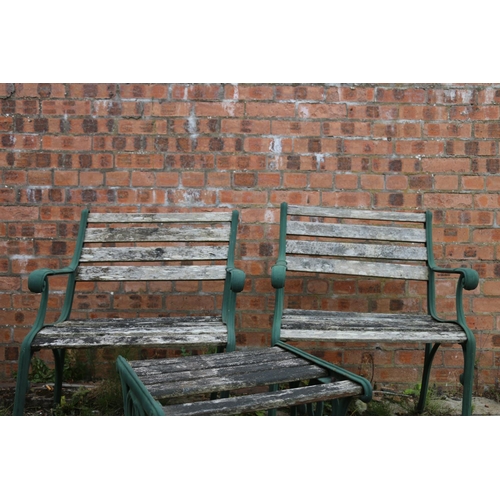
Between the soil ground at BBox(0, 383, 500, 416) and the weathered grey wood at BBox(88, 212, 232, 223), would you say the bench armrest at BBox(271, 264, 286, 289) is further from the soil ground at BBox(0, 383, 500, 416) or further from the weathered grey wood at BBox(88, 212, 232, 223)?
the soil ground at BBox(0, 383, 500, 416)

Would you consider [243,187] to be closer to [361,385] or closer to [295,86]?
[295,86]

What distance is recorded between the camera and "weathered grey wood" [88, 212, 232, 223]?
2.87m

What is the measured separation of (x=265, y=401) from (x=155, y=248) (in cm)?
142

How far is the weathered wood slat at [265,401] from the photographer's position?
5.16ft

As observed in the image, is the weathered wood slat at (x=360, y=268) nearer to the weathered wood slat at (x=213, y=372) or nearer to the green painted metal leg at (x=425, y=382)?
the green painted metal leg at (x=425, y=382)

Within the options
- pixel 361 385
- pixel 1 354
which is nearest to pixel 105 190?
pixel 1 354

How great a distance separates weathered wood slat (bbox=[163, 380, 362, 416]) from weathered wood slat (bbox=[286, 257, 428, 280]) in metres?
1.03

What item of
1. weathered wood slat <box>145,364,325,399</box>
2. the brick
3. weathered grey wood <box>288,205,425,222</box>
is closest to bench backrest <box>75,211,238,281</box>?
weathered grey wood <box>288,205,425,222</box>

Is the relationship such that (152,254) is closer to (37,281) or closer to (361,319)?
(37,281)

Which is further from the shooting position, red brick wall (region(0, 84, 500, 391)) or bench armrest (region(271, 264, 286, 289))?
red brick wall (region(0, 84, 500, 391))

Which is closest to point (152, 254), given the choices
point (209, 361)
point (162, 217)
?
point (162, 217)

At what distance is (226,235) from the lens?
2865 millimetres

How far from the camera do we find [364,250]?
2.88 meters

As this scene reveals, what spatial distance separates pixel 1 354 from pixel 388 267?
2340 mm
